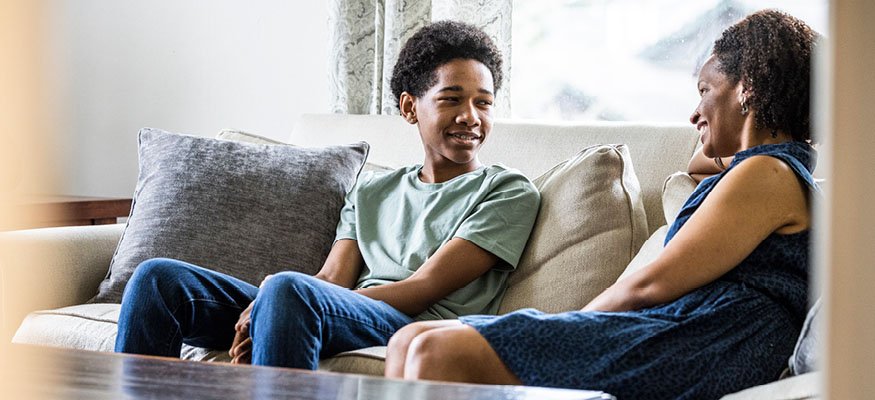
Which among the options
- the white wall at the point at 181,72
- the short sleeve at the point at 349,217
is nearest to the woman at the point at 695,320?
the short sleeve at the point at 349,217

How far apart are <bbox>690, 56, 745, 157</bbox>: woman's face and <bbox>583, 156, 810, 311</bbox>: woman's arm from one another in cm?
15

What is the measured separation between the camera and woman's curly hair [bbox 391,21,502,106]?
2145mm

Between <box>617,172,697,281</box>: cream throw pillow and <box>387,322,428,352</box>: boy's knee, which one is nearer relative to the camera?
<box>387,322,428,352</box>: boy's knee

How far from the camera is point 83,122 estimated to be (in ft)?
11.5

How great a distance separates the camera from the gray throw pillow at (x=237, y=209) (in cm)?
211

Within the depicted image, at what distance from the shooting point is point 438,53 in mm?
2160

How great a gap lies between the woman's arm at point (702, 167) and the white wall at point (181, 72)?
178cm

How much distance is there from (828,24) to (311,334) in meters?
1.45

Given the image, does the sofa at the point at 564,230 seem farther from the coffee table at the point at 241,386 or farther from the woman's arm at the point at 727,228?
the coffee table at the point at 241,386

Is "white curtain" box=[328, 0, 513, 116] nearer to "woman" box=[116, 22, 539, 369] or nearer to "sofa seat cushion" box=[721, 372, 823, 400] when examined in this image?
"woman" box=[116, 22, 539, 369]

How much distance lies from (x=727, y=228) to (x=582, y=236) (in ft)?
1.61

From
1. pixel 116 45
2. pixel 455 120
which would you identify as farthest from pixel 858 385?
pixel 116 45

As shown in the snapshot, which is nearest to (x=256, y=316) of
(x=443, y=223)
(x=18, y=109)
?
(x=443, y=223)

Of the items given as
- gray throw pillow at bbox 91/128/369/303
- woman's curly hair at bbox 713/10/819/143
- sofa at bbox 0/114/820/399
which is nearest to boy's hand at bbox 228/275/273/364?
sofa at bbox 0/114/820/399
